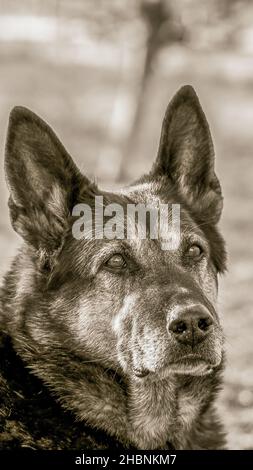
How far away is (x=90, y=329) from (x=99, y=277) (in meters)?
0.35

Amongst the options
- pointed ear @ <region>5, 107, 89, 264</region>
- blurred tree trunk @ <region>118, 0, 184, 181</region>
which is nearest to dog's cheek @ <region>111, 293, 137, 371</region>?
pointed ear @ <region>5, 107, 89, 264</region>

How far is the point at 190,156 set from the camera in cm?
542

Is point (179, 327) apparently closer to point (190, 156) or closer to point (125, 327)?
point (125, 327)

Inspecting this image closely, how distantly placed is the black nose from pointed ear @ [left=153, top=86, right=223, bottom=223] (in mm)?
1292

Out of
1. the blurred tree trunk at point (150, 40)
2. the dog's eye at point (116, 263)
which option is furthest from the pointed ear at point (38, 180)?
the blurred tree trunk at point (150, 40)

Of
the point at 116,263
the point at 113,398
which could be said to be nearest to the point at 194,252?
the point at 116,263

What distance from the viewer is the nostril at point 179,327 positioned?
4309 millimetres

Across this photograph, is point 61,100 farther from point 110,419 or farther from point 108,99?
point 110,419

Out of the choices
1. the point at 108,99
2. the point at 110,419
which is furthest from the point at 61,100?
the point at 110,419

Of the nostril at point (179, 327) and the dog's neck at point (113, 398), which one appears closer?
the nostril at point (179, 327)

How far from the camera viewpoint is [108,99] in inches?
894

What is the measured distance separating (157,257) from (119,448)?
1.25 meters

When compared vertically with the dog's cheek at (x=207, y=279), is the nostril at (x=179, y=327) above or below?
below

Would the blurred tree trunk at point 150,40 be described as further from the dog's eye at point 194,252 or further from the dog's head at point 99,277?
the dog's eye at point 194,252
